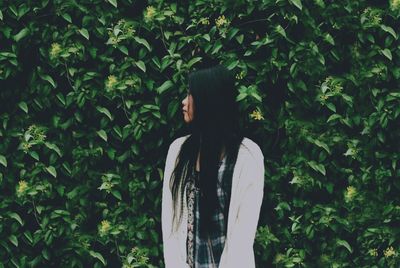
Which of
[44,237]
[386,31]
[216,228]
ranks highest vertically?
[386,31]

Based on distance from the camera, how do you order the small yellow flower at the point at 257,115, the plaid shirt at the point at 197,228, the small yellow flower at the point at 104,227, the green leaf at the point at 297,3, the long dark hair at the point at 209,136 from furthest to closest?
1. the small yellow flower at the point at 104,227
2. the small yellow flower at the point at 257,115
3. the green leaf at the point at 297,3
4. the plaid shirt at the point at 197,228
5. the long dark hair at the point at 209,136

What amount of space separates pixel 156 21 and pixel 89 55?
0.47 m

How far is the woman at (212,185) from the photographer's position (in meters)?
2.88

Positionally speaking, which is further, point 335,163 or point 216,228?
point 335,163

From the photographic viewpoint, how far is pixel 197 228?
3047 mm

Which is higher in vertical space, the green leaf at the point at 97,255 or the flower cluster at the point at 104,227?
the flower cluster at the point at 104,227

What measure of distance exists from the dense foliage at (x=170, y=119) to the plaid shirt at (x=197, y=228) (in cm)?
67

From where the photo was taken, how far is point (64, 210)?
3715 millimetres

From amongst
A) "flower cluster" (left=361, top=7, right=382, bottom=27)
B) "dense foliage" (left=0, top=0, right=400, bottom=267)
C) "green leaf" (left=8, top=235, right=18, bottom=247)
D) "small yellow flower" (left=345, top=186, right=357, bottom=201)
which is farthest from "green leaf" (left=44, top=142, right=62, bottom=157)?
"flower cluster" (left=361, top=7, right=382, bottom=27)

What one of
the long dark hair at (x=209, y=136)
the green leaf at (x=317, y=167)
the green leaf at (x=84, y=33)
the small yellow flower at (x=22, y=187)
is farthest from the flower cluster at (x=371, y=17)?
the small yellow flower at (x=22, y=187)

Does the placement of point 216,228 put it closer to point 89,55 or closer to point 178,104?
point 178,104

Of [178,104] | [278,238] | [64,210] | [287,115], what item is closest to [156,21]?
[178,104]

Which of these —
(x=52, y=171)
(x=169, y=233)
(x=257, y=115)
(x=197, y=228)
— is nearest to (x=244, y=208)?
(x=197, y=228)

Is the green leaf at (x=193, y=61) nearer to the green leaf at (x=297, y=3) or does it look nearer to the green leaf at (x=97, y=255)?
the green leaf at (x=297, y=3)
